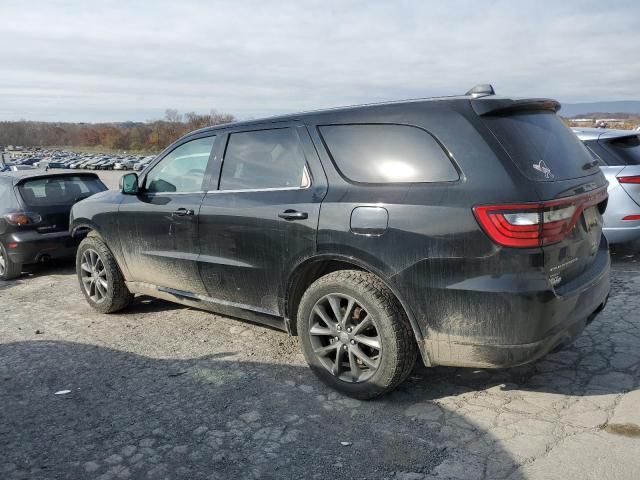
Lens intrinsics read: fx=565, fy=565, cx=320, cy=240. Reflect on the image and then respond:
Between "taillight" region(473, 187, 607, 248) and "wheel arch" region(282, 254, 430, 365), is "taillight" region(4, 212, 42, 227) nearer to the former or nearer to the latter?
"wheel arch" region(282, 254, 430, 365)

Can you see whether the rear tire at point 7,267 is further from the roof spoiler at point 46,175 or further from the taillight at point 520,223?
the taillight at point 520,223

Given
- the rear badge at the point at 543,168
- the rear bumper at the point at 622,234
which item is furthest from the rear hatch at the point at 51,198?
the rear bumper at the point at 622,234

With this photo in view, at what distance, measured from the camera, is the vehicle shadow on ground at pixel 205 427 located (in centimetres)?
286

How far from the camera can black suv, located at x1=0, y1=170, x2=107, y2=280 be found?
7.48 m

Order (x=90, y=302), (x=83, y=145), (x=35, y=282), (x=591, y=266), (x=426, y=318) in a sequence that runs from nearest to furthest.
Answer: (x=426, y=318)
(x=591, y=266)
(x=90, y=302)
(x=35, y=282)
(x=83, y=145)

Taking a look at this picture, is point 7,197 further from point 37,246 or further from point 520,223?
point 520,223

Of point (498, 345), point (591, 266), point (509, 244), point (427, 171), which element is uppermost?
point (427, 171)

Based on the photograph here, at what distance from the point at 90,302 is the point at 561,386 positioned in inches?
175

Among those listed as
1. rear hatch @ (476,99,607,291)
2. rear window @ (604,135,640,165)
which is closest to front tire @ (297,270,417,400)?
rear hatch @ (476,99,607,291)

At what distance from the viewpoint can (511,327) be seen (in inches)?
116

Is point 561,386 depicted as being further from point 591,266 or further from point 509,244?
point 509,244

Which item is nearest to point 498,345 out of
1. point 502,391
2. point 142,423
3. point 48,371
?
point 502,391

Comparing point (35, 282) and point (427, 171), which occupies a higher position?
point (427, 171)

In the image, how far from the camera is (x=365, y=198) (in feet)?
11.0
